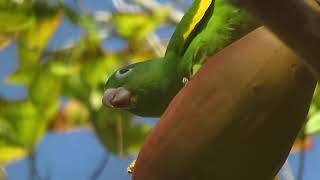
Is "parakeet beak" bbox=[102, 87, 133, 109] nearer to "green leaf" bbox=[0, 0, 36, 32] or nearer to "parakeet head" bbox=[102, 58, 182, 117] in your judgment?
"parakeet head" bbox=[102, 58, 182, 117]

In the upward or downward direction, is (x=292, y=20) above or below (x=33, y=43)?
above

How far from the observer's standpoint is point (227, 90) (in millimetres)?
259

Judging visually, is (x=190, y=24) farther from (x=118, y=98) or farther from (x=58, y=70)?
(x=58, y=70)

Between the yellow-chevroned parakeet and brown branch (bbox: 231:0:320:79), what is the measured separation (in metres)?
0.12

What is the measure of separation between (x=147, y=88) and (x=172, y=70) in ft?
0.05

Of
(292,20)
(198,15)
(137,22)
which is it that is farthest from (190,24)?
(137,22)

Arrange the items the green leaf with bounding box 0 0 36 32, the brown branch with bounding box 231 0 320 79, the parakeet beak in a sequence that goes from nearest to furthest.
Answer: the brown branch with bounding box 231 0 320 79, the parakeet beak, the green leaf with bounding box 0 0 36 32

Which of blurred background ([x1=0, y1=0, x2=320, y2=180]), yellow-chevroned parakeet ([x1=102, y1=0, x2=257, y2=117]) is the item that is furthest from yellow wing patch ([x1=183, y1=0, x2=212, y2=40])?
blurred background ([x1=0, y1=0, x2=320, y2=180])

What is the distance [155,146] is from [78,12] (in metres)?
0.60

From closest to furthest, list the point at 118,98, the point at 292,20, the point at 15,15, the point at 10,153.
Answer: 1. the point at 292,20
2. the point at 118,98
3. the point at 15,15
4. the point at 10,153

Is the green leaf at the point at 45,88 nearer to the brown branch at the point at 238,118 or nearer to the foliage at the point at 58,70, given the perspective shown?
the foliage at the point at 58,70

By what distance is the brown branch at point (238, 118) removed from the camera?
254 mm

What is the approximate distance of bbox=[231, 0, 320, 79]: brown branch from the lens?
0.18m

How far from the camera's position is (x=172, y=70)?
1.08 ft
